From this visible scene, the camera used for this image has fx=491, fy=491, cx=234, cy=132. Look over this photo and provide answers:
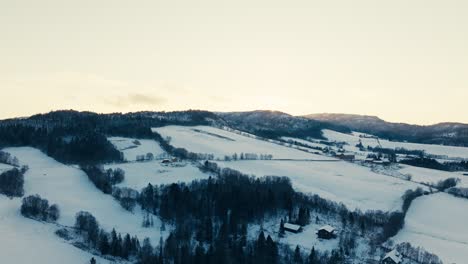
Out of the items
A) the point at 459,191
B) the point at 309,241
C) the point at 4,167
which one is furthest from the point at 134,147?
the point at 459,191

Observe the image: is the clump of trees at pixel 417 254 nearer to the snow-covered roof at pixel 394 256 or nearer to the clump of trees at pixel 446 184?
the snow-covered roof at pixel 394 256

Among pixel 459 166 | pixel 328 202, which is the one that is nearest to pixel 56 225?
pixel 328 202

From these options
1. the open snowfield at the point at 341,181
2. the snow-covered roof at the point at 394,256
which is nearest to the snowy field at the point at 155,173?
the open snowfield at the point at 341,181

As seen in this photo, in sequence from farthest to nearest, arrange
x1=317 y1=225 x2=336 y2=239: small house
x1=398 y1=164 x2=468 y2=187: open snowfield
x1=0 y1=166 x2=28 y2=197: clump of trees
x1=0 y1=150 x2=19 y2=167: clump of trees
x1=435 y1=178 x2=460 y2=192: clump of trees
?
x1=398 y1=164 x2=468 y2=187: open snowfield
x1=0 y1=150 x2=19 y2=167: clump of trees
x1=435 y1=178 x2=460 y2=192: clump of trees
x1=0 y1=166 x2=28 y2=197: clump of trees
x1=317 y1=225 x2=336 y2=239: small house

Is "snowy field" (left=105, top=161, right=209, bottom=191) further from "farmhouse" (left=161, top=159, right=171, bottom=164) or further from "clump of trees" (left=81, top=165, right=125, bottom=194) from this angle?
"clump of trees" (left=81, top=165, right=125, bottom=194)

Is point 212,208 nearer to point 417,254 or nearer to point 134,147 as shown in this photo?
point 417,254

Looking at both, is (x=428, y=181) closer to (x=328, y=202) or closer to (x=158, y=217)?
(x=328, y=202)


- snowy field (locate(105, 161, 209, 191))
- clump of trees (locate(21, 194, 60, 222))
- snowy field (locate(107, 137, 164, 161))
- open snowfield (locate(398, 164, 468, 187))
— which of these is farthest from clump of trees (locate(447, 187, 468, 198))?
clump of trees (locate(21, 194, 60, 222))
